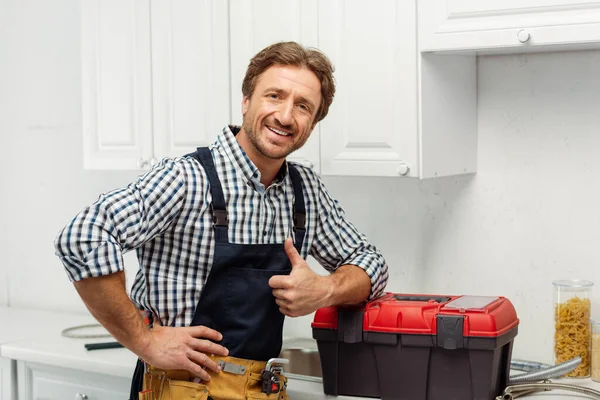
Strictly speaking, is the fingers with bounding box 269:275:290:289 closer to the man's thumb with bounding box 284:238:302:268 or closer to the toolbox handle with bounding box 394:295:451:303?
the man's thumb with bounding box 284:238:302:268

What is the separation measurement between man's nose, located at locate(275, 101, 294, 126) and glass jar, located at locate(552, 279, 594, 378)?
92 cm

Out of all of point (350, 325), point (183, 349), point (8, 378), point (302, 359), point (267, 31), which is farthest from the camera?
point (8, 378)

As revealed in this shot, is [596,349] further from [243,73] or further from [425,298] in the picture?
[243,73]

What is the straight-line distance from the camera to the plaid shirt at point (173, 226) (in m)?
1.75

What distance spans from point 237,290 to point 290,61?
0.56m

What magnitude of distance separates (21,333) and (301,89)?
1624 millimetres

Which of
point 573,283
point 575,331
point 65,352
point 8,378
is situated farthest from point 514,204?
point 8,378

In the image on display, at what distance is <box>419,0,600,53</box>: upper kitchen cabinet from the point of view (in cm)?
200

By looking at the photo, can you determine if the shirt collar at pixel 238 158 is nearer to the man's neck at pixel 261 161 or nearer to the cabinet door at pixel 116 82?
the man's neck at pixel 261 161

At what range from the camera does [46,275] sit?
11.5 ft

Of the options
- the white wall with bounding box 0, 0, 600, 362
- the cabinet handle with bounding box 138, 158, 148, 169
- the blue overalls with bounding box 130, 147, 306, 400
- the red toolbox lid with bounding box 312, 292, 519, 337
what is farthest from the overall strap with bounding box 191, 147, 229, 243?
the white wall with bounding box 0, 0, 600, 362

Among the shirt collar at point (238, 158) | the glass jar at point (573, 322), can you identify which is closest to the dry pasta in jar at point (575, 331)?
the glass jar at point (573, 322)

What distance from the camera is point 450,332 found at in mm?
2010

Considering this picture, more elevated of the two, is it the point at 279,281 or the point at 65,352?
the point at 279,281
